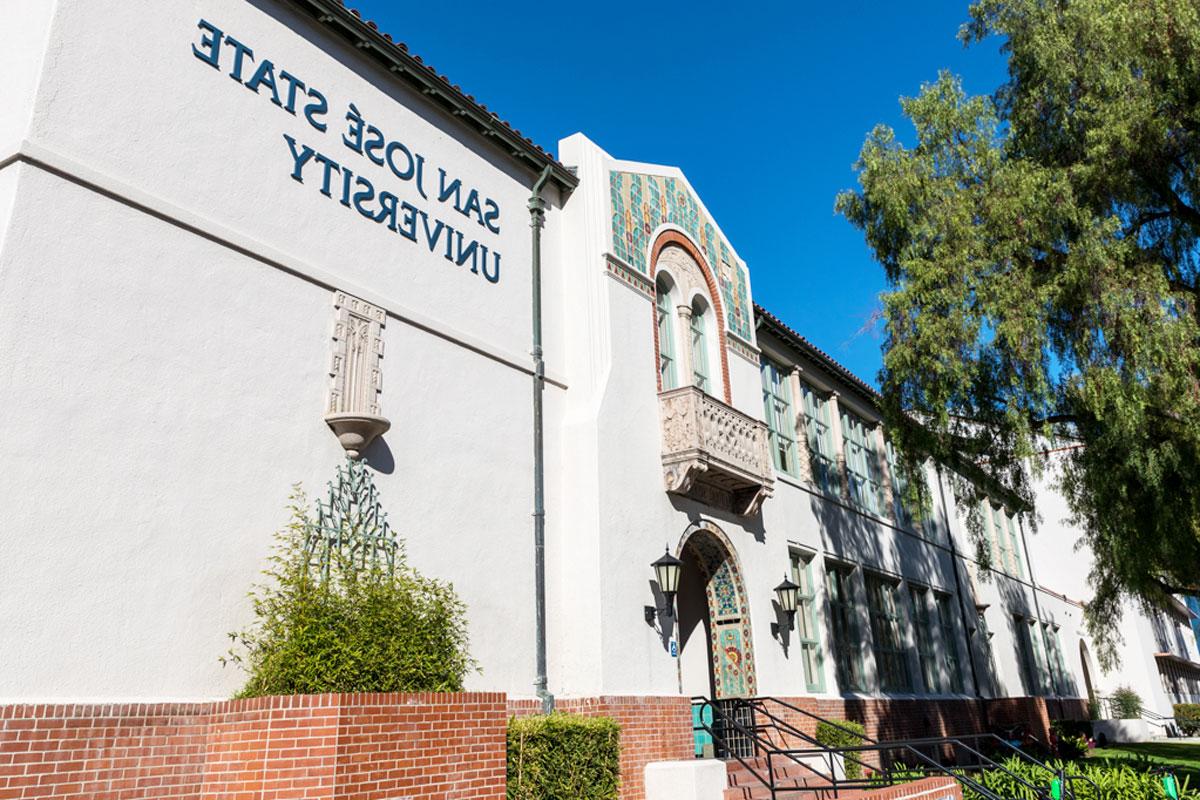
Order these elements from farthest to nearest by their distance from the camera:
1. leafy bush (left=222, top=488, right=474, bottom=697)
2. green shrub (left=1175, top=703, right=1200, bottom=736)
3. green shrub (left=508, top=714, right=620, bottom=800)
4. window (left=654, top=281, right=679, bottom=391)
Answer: green shrub (left=1175, top=703, right=1200, bottom=736), window (left=654, top=281, right=679, bottom=391), green shrub (left=508, top=714, right=620, bottom=800), leafy bush (left=222, top=488, right=474, bottom=697)

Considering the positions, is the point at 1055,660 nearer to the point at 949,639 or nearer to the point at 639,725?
the point at 949,639

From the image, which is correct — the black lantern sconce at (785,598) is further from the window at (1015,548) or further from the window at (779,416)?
the window at (1015,548)

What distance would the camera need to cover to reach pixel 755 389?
15.9m

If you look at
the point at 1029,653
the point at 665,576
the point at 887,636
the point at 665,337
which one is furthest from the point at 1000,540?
the point at 665,576

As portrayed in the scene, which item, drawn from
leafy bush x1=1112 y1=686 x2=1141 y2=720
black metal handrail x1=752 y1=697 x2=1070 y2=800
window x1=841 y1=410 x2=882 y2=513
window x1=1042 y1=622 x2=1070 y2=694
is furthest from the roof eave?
leafy bush x1=1112 y1=686 x2=1141 y2=720

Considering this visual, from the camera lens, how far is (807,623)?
626 inches

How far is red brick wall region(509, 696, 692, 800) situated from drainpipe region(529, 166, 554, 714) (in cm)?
41

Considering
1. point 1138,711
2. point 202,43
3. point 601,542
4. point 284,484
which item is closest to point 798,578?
point 601,542

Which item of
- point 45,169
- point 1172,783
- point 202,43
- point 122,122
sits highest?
point 202,43

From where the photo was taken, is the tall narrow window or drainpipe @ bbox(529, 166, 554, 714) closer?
drainpipe @ bbox(529, 166, 554, 714)

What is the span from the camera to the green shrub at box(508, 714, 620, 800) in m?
8.54

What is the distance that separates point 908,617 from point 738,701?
873cm

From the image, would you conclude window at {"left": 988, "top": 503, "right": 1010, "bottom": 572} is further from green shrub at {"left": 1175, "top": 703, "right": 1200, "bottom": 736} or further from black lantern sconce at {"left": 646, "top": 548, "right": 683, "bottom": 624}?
black lantern sconce at {"left": 646, "top": 548, "right": 683, "bottom": 624}

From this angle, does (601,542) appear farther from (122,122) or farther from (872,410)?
(872,410)
